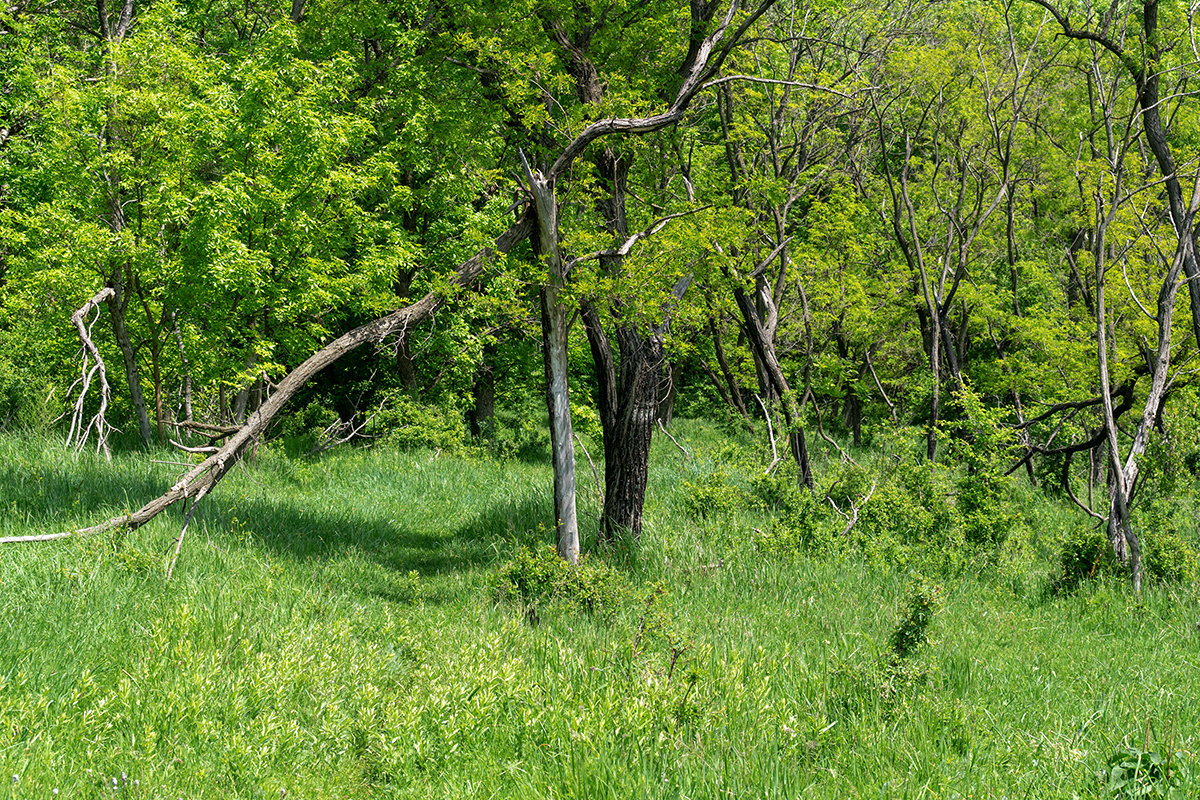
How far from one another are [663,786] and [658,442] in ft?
47.0

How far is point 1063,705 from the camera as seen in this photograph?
4.65m

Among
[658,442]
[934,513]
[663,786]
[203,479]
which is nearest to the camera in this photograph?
[663,786]

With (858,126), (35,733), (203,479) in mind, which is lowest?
(35,733)

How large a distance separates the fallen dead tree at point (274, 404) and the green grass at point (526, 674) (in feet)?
0.81

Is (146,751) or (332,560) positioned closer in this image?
(146,751)

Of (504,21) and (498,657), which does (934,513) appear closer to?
(498,657)

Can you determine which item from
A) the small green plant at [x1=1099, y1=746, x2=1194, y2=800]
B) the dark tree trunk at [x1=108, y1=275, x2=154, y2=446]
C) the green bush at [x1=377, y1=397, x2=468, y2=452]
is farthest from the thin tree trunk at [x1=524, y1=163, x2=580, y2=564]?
the green bush at [x1=377, y1=397, x2=468, y2=452]

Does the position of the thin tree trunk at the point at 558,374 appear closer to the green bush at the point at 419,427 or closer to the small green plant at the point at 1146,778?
the small green plant at the point at 1146,778

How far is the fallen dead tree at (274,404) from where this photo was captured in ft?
20.3

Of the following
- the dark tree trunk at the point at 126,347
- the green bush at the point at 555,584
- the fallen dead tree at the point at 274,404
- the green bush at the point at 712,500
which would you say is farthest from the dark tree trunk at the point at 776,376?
the dark tree trunk at the point at 126,347

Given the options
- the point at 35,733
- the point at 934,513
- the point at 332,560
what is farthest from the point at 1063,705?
the point at 332,560

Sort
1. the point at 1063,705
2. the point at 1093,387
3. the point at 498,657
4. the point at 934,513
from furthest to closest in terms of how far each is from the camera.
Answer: the point at 1093,387
the point at 934,513
the point at 498,657
the point at 1063,705

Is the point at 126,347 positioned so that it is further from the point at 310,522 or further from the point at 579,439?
the point at 579,439

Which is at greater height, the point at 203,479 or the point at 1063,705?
the point at 203,479
